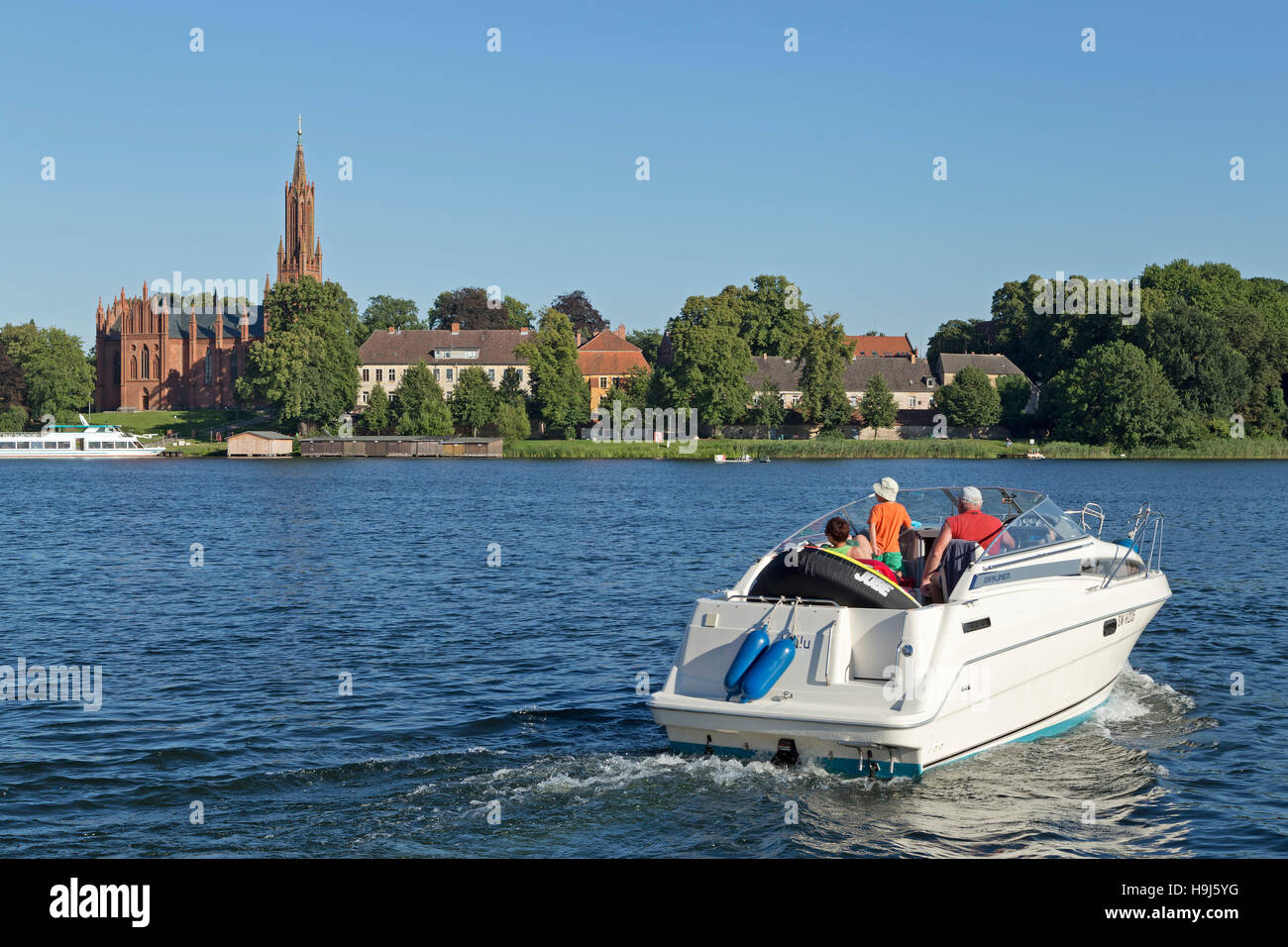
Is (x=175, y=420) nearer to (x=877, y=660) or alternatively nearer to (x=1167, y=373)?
(x=1167, y=373)

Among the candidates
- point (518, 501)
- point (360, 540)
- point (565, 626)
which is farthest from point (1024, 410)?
point (565, 626)

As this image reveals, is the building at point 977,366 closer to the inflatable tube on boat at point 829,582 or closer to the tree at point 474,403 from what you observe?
the tree at point 474,403

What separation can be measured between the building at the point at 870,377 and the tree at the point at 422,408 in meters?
29.1

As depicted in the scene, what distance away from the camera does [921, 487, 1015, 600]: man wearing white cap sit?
11758 millimetres

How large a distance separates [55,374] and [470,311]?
1919 inches

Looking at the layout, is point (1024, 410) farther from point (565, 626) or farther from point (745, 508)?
point (565, 626)

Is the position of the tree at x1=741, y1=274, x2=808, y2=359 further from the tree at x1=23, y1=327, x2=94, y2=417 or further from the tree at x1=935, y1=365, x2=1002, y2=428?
the tree at x1=23, y1=327, x2=94, y2=417

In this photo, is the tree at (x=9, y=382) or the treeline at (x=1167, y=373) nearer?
the treeline at (x=1167, y=373)

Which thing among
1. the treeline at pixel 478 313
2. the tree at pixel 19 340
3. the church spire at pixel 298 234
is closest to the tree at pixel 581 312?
the treeline at pixel 478 313

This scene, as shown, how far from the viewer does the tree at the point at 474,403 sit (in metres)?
108

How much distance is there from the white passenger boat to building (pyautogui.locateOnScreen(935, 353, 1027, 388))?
75.7 metres

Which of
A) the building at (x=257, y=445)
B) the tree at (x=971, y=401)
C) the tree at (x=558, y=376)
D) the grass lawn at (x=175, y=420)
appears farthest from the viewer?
the grass lawn at (x=175, y=420)
